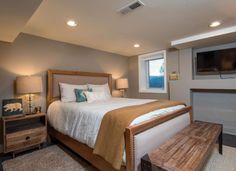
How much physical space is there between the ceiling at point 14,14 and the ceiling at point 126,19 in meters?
0.26

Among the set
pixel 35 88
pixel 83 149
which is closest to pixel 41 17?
pixel 35 88

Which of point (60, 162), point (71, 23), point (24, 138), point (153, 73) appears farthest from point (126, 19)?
point (153, 73)

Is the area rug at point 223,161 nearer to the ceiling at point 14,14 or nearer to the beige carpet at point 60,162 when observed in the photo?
the beige carpet at point 60,162

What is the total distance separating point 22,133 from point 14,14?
1809 mm

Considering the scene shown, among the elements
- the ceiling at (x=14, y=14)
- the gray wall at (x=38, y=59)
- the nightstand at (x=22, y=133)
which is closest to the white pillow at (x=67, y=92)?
the gray wall at (x=38, y=59)

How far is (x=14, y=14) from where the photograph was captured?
167 centimetres

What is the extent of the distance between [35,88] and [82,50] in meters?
1.64

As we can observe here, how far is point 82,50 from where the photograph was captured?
369 centimetres

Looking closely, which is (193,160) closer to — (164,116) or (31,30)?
(164,116)

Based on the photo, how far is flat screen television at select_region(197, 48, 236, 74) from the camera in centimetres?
295

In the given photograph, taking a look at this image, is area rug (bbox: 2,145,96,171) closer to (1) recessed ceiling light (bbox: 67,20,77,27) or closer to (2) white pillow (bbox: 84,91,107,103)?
(2) white pillow (bbox: 84,91,107,103)

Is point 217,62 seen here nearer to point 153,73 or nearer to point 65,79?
point 153,73

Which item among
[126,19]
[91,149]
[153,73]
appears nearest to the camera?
[91,149]

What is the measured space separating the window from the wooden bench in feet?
7.86
